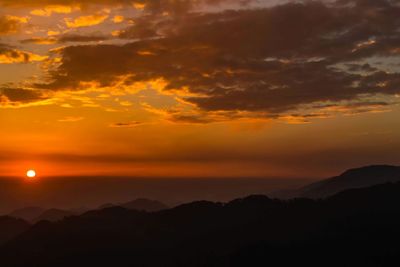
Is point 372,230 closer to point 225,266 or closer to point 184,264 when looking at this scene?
point 225,266

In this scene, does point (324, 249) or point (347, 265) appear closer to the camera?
point (347, 265)

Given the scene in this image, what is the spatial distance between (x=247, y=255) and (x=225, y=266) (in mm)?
9034

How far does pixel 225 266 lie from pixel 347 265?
42.7 meters

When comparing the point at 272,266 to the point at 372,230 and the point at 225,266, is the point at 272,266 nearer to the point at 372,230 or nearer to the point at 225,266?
the point at 225,266

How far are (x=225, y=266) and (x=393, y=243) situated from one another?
6046cm

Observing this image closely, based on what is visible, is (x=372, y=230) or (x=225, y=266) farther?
(x=372, y=230)

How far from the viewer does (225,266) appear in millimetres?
179625

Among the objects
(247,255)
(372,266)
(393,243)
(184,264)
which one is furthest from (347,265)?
(184,264)

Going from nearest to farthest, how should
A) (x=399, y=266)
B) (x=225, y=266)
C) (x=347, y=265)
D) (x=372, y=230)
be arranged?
1. (x=399, y=266)
2. (x=347, y=265)
3. (x=225, y=266)
4. (x=372, y=230)

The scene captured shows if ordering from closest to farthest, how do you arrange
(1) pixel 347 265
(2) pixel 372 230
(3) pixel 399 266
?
(3) pixel 399 266
(1) pixel 347 265
(2) pixel 372 230

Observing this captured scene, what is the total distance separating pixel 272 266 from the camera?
569 ft

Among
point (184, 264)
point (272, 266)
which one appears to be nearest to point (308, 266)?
point (272, 266)

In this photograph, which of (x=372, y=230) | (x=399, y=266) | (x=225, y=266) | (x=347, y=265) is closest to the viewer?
(x=399, y=266)

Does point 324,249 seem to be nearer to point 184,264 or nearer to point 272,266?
point 272,266
